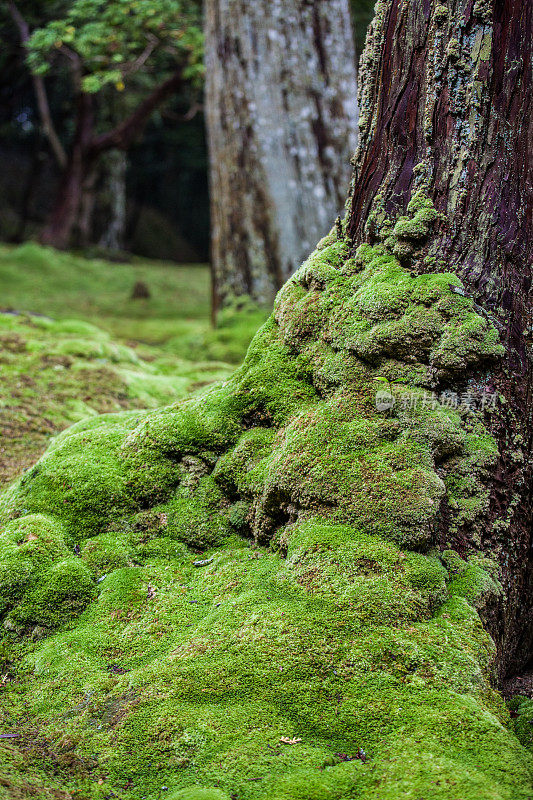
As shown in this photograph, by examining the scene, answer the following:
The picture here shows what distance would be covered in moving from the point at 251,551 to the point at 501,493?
1.07 meters

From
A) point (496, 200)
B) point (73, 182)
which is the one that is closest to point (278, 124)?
point (496, 200)

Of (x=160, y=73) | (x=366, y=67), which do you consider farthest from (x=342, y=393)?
(x=160, y=73)

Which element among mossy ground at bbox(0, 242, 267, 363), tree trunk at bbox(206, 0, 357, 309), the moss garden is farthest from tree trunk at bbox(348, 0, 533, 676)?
tree trunk at bbox(206, 0, 357, 309)

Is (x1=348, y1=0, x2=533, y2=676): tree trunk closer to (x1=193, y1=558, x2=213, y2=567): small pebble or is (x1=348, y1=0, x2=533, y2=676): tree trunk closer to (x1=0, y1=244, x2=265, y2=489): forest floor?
(x1=193, y1=558, x2=213, y2=567): small pebble

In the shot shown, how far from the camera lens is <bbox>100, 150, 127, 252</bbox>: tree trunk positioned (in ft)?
81.5

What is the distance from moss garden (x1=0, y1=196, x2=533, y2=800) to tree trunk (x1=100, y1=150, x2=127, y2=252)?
74.6 ft

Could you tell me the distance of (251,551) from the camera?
2953mm

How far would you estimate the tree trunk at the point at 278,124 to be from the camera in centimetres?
780

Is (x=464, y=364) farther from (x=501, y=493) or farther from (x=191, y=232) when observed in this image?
(x=191, y=232)

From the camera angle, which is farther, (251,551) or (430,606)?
(251,551)

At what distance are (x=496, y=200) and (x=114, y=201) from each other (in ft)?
80.3

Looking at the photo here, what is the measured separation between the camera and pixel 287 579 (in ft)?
8.70

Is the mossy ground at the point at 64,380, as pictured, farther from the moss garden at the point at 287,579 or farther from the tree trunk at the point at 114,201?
the tree trunk at the point at 114,201

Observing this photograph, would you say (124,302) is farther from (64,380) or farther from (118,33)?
(64,380)
